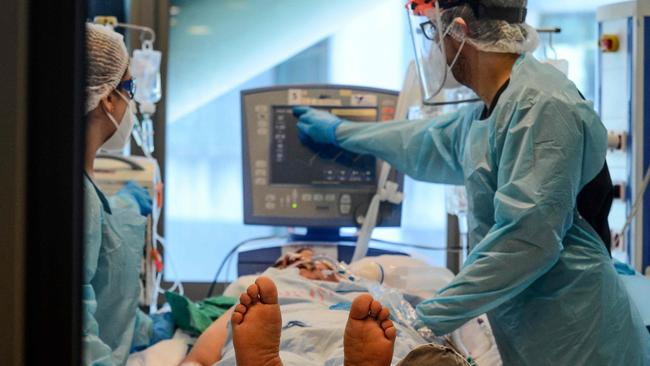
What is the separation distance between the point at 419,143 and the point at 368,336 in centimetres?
121

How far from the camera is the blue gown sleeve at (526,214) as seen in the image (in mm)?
1936

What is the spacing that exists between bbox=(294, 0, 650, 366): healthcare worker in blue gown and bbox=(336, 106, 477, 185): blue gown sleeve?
30 centimetres

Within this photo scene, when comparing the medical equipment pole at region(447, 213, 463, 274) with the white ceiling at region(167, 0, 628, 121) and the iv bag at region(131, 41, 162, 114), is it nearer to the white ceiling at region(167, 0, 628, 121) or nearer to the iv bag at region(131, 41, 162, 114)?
the white ceiling at region(167, 0, 628, 121)

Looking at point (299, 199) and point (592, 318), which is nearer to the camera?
point (592, 318)

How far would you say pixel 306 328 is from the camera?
85.5 inches

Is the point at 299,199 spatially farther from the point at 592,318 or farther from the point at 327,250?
the point at 592,318

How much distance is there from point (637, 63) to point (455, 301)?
1.48 metres

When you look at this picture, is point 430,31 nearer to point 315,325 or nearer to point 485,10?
point 485,10

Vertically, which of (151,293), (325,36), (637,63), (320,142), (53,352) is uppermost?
(325,36)

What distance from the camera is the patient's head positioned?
281cm

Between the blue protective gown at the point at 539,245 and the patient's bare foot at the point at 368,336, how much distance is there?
344mm

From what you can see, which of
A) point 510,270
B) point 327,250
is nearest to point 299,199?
point 327,250

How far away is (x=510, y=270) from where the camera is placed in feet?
6.40

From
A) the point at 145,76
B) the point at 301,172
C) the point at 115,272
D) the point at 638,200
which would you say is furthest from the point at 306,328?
the point at 145,76
